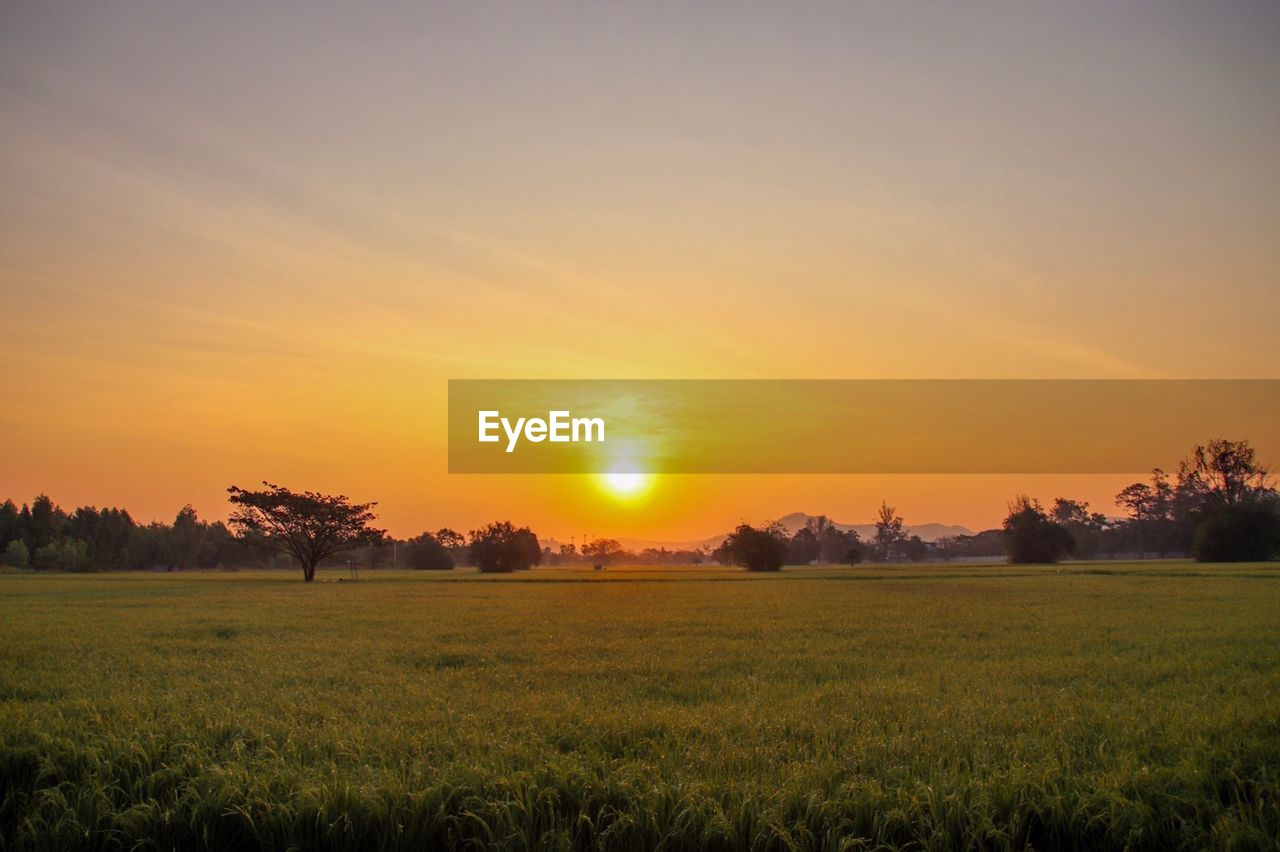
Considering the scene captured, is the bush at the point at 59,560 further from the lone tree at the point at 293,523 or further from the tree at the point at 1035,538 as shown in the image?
the tree at the point at 1035,538

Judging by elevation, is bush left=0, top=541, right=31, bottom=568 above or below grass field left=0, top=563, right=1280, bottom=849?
below

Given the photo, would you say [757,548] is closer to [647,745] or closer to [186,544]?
[647,745]

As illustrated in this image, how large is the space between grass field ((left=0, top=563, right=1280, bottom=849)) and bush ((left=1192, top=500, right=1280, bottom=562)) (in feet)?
283

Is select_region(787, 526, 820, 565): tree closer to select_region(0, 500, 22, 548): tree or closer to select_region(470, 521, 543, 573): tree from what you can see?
select_region(470, 521, 543, 573): tree

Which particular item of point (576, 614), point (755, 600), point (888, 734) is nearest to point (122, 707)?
point (888, 734)

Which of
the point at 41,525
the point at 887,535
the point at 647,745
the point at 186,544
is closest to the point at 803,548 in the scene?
the point at 887,535

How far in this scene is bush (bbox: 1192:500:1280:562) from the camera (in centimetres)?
8456

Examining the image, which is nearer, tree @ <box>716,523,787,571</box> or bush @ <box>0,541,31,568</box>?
tree @ <box>716,523,787,571</box>

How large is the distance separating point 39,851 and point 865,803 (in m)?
7.01

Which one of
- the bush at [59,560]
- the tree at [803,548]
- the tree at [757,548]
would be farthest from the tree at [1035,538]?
the bush at [59,560]

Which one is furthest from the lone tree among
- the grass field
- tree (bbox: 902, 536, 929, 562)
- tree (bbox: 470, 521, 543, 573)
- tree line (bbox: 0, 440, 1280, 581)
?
tree (bbox: 902, 536, 929, 562)

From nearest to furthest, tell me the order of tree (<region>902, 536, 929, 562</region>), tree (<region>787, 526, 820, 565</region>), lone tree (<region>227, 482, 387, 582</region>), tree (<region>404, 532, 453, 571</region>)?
1. lone tree (<region>227, 482, 387, 582</region>)
2. tree (<region>404, 532, 453, 571</region>)
3. tree (<region>787, 526, 820, 565</region>)
4. tree (<region>902, 536, 929, 562</region>)

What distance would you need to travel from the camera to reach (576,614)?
28281 mm

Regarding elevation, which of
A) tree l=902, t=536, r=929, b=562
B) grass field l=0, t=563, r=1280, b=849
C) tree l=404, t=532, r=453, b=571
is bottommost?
tree l=902, t=536, r=929, b=562
